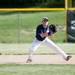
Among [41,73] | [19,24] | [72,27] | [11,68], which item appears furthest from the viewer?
[19,24]

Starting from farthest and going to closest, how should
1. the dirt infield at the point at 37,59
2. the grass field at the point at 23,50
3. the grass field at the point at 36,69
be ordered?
the grass field at the point at 23,50
the dirt infield at the point at 37,59
the grass field at the point at 36,69

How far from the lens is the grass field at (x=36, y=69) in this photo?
13070mm

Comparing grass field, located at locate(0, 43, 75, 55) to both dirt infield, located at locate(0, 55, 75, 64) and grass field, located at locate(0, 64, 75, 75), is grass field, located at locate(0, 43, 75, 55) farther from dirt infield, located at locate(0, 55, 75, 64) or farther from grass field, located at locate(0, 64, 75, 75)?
grass field, located at locate(0, 64, 75, 75)

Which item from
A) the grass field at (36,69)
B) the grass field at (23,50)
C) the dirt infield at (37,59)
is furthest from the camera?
the grass field at (23,50)

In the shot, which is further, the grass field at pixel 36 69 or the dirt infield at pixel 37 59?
the dirt infield at pixel 37 59

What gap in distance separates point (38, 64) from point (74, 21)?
825 centimetres

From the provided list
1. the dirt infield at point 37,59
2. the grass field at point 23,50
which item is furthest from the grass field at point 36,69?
the grass field at point 23,50

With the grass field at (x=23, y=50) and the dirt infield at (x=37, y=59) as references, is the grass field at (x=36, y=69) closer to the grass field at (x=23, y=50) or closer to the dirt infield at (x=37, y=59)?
the dirt infield at (x=37, y=59)

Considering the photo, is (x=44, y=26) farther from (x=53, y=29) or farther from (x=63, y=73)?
(x=63, y=73)

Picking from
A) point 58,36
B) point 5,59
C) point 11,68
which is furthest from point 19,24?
point 11,68

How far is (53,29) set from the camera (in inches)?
615

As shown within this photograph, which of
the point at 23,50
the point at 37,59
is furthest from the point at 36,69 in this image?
the point at 23,50

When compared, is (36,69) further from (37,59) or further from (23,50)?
(23,50)

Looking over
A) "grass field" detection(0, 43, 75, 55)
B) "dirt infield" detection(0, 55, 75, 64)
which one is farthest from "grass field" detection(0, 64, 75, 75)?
"grass field" detection(0, 43, 75, 55)
